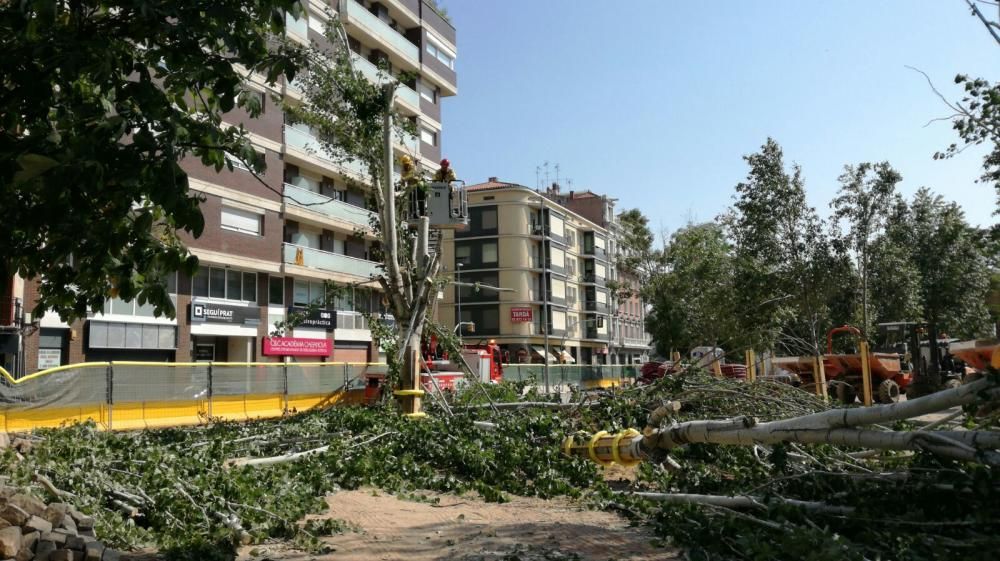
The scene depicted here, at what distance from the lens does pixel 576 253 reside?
78688mm

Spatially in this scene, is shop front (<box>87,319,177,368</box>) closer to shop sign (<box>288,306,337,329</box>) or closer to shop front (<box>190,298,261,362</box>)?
shop front (<box>190,298,261,362</box>)

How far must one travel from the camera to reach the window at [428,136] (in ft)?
142

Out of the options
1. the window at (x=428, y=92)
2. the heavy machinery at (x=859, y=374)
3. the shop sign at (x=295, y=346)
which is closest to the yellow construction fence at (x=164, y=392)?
the shop sign at (x=295, y=346)

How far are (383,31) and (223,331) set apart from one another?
17.7 m

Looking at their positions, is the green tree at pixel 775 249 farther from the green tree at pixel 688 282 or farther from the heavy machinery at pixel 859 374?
the green tree at pixel 688 282

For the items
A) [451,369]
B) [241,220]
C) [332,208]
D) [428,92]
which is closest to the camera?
[451,369]

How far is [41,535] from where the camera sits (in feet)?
18.0

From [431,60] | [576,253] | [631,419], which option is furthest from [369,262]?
[576,253]

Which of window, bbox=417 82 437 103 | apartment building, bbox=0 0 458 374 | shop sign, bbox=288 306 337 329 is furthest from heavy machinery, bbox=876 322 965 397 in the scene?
window, bbox=417 82 437 103

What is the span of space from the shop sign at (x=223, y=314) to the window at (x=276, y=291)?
1.16 m

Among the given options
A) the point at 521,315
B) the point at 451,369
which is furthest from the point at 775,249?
the point at 521,315

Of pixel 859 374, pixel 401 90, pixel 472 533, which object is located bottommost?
pixel 472 533

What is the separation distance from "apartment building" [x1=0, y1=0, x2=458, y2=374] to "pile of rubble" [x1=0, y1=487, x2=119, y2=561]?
18410 millimetres

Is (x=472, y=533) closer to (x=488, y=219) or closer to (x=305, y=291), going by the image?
(x=305, y=291)
